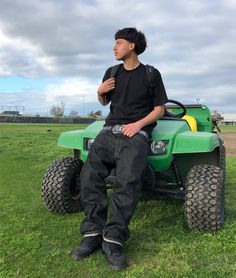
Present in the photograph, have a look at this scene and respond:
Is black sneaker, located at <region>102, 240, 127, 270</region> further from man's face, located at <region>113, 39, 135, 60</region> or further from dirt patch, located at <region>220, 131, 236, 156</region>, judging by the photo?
dirt patch, located at <region>220, 131, 236, 156</region>

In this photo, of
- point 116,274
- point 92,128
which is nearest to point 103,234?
point 116,274

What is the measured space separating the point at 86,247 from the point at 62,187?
1.32 metres

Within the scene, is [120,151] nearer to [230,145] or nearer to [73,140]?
[73,140]

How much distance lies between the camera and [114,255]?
3.64m

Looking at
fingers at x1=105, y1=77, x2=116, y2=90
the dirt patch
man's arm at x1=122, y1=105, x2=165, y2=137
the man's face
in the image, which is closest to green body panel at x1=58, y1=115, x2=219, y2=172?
man's arm at x1=122, y1=105, x2=165, y2=137

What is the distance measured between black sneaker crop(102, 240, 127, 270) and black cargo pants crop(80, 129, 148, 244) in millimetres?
52

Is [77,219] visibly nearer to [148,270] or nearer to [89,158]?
[89,158]

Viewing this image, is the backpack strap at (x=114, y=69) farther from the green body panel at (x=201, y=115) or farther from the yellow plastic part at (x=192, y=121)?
the green body panel at (x=201, y=115)

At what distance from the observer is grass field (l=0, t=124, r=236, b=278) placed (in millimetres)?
3486

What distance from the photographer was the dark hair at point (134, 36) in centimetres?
433

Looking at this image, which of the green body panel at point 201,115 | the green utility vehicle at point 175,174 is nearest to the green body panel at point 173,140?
the green utility vehicle at point 175,174

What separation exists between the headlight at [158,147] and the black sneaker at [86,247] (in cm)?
107

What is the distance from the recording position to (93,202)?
4.07 metres

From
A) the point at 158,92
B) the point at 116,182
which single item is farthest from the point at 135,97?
the point at 116,182
